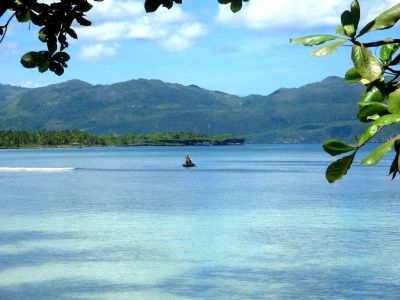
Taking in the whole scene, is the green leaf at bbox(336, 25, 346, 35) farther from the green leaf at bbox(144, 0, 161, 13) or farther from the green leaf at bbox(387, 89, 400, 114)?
the green leaf at bbox(144, 0, 161, 13)

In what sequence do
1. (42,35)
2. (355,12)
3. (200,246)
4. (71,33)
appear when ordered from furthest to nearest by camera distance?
(200,246)
(71,33)
(42,35)
(355,12)

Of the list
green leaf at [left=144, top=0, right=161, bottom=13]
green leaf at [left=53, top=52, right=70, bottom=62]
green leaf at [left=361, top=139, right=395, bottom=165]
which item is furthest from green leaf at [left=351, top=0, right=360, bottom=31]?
green leaf at [left=53, top=52, right=70, bottom=62]

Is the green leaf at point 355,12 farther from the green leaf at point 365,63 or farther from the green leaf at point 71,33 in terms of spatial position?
the green leaf at point 71,33

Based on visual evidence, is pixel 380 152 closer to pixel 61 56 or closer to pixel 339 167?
pixel 339 167

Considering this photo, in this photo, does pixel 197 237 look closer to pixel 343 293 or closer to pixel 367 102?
pixel 343 293

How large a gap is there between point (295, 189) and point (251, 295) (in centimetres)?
6451

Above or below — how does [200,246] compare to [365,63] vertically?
below

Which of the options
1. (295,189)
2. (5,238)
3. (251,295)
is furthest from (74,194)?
(251,295)

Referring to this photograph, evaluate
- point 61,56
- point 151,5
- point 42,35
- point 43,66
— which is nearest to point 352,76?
point 151,5

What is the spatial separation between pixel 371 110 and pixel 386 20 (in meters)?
0.33

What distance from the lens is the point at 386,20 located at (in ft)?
5.87

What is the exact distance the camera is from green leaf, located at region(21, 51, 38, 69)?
4.48 meters

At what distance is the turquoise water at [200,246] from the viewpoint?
32.0 m

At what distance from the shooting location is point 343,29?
1916 millimetres
